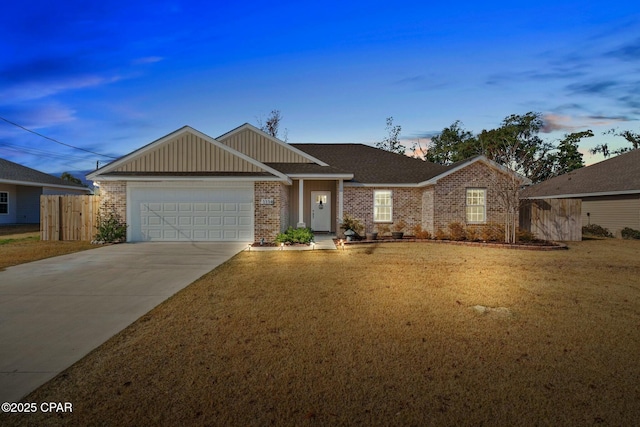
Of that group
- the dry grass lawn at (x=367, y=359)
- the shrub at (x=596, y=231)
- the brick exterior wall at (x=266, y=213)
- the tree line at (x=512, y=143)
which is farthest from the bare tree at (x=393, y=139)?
the dry grass lawn at (x=367, y=359)

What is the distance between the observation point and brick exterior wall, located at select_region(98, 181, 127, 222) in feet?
51.3

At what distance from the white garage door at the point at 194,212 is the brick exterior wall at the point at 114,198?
237 mm

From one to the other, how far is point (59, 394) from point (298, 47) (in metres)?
15.6

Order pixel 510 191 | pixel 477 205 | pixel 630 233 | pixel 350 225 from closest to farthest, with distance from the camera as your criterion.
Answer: pixel 510 191
pixel 350 225
pixel 477 205
pixel 630 233

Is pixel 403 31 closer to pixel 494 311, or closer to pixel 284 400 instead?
pixel 494 311

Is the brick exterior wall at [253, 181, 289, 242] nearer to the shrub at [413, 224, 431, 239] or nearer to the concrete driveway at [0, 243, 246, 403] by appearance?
the concrete driveway at [0, 243, 246, 403]

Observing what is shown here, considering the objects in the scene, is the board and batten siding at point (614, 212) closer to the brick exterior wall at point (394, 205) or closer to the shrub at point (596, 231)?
the shrub at point (596, 231)

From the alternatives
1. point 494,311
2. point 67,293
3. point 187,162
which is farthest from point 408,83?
point 67,293

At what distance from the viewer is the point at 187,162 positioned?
51.6 ft

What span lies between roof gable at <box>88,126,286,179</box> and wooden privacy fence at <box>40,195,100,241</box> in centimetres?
244

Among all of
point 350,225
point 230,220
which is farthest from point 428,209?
point 230,220

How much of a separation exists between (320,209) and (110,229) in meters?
10.1

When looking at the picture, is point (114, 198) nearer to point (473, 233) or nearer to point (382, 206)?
point (382, 206)

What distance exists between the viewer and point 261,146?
1941 cm
